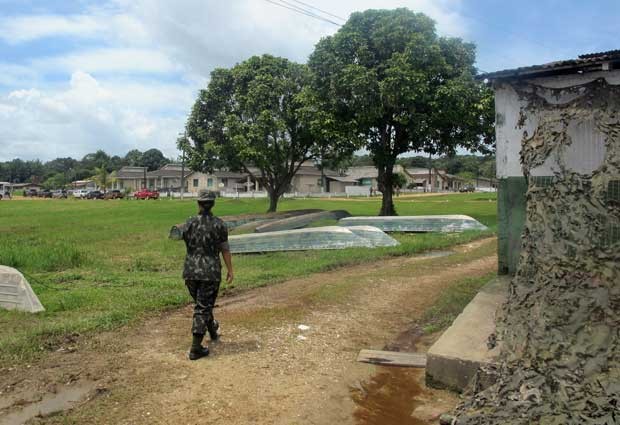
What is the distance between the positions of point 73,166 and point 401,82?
434 ft

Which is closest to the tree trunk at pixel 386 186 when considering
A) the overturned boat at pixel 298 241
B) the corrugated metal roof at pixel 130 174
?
the overturned boat at pixel 298 241

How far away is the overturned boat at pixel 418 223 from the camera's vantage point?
1906 centimetres

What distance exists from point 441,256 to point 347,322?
708 cm

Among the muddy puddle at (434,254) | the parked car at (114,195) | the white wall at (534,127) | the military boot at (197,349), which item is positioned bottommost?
the muddy puddle at (434,254)

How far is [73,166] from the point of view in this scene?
136 meters

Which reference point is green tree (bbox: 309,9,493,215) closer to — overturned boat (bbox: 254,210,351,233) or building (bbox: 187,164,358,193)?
overturned boat (bbox: 254,210,351,233)

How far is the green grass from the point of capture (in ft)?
23.3

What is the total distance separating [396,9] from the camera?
21.5m

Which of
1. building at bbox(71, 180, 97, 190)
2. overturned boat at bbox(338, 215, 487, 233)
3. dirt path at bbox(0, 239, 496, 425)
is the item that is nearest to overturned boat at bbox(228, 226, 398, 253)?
overturned boat at bbox(338, 215, 487, 233)

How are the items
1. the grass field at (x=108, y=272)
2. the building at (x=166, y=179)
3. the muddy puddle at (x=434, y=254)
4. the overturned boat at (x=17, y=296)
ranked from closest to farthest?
the grass field at (x=108, y=272)
the overturned boat at (x=17, y=296)
the muddy puddle at (x=434, y=254)
the building at (x=166, y=179)

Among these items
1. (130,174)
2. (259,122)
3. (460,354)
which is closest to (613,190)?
(460,354)

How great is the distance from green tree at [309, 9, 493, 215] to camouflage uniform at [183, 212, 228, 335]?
51.4 feet

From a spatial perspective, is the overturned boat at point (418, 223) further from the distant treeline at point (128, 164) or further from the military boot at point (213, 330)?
the distant treeline at point (128, 164)

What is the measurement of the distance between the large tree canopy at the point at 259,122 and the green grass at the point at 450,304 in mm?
13384
